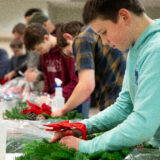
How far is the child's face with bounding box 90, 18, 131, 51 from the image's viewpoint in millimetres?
953

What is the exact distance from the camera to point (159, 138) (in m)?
1.01

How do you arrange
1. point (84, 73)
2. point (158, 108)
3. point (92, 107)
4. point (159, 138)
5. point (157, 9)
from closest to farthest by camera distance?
point (158, 108) → point (159, 138) → point (157, 9) → point (84, 73) → point (92, 107)

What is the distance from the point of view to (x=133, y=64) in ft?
3.42

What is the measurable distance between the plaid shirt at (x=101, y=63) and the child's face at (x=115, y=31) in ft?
2.45

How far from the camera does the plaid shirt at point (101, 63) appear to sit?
177 centimetres

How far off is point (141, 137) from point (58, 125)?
34 cm

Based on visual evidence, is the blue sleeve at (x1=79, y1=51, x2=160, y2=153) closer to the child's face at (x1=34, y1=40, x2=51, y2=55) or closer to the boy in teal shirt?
the boy in teal shirt

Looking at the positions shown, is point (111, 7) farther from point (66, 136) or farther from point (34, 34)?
point (34, 34)

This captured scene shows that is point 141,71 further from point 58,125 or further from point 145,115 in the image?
point 58,125

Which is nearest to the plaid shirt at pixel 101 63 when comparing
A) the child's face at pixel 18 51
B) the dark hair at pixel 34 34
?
the dark hair at pixel 34 34

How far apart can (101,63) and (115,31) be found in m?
0.90

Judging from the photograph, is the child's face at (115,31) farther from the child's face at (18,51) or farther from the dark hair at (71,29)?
the child's face at (18,51)

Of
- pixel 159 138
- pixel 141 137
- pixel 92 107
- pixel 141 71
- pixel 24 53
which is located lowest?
pixel 92 107

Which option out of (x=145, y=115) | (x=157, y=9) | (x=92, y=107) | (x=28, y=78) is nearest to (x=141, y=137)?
(x=145, y=115)
